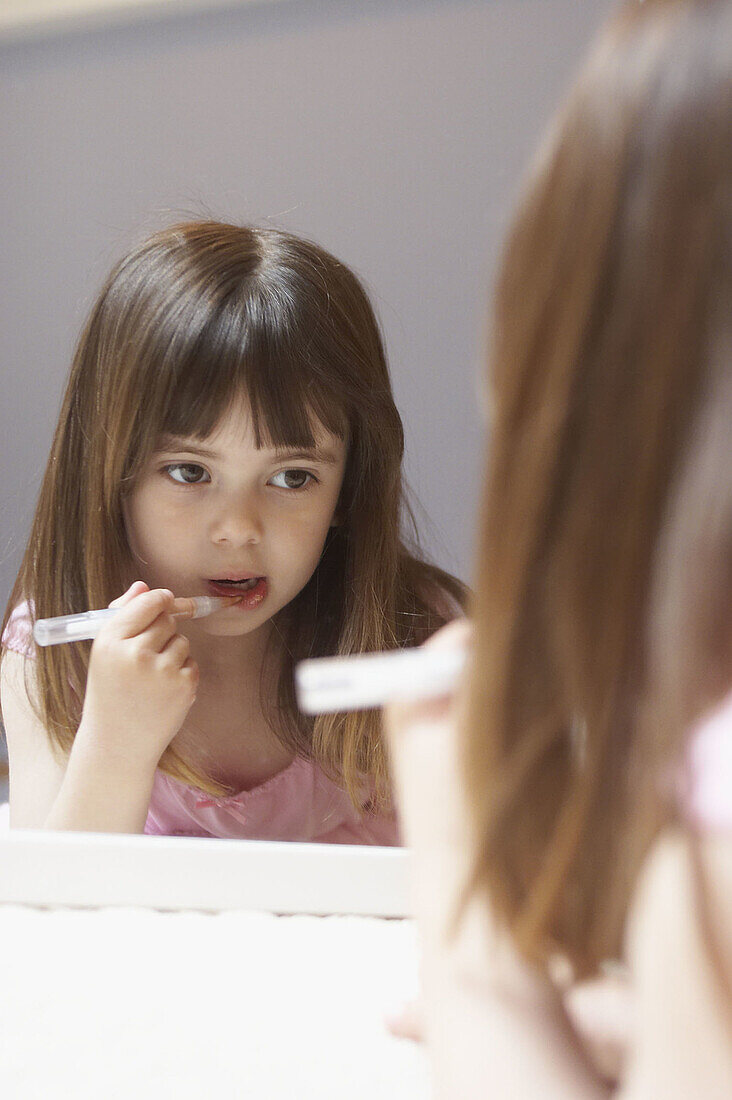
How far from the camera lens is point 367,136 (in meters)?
0.47

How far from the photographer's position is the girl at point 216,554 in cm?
47

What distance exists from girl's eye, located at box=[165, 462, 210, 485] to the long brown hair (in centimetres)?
30

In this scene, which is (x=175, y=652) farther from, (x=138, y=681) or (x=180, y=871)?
(x=180, y=871)

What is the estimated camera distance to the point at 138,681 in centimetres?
50

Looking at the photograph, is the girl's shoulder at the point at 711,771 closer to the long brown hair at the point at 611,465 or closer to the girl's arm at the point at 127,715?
the long brown hair at the point at 611,465

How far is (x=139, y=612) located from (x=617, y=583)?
36 centimetres

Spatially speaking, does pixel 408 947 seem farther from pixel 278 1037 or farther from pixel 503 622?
pixel 503 622

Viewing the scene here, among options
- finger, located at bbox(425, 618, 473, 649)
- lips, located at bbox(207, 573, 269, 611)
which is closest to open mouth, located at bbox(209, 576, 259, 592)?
lips, located at bbox(207, 573, 269, 611)

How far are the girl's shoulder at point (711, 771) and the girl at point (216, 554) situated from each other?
A: 32 centimetres

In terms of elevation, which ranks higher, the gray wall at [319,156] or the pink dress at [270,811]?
the gray wall at [319,156]

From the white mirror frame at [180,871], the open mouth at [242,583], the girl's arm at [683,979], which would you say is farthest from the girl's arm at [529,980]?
the open mouth at [242,583]

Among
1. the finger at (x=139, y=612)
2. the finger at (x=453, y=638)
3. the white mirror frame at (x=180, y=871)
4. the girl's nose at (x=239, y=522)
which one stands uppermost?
the finger at (x=453, y=638)

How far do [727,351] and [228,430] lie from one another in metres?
0.32

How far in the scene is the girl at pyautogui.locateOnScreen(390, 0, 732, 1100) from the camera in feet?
0.52
